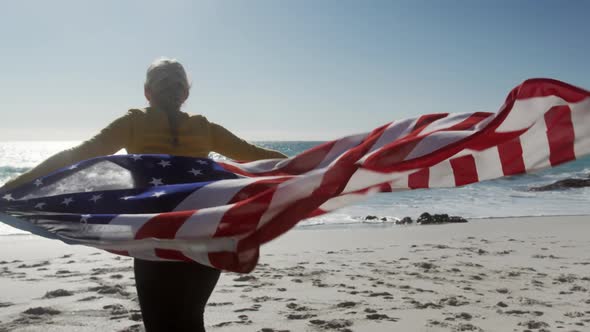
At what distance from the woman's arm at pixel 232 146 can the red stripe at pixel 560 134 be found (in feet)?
4.73

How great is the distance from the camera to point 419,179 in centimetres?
247

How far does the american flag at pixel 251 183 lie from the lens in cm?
198

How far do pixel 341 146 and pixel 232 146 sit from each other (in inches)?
26.0

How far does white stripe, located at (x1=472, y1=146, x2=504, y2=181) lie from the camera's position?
244 centimetres

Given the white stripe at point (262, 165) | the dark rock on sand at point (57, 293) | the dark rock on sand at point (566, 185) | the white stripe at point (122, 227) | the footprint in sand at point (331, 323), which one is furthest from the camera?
the dark rock on sand at point (566, 185)

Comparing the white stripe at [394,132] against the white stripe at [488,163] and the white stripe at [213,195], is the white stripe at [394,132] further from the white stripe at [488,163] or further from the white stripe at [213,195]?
the white stripe at [213,195]

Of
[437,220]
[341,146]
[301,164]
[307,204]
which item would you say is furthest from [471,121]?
[437,220]

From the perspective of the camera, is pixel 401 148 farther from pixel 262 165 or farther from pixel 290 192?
pixel 262 165

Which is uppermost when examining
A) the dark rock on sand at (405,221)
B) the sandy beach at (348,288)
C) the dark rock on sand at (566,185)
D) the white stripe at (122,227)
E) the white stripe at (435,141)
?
the white stripe at (435,141)

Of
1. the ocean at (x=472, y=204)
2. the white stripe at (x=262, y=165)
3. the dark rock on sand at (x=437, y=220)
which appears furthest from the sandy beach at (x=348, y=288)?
the ocean at (x=472, y=204)

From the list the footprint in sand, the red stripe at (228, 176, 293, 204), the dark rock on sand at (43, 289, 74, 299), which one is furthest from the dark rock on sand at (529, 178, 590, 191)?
the red stripe at (228, 176, 293, 204)

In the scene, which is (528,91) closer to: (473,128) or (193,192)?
(473,128)

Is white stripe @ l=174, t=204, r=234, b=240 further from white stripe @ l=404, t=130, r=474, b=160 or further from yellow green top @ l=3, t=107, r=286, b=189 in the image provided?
white stripe @ l=404, t=130, r=474, b=160

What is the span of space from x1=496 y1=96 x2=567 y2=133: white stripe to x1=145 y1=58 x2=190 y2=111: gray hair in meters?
1.57
